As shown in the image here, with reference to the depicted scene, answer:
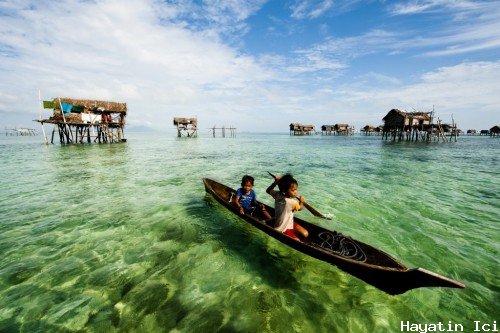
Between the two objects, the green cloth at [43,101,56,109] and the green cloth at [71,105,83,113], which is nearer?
the green cloth at [43,101,56,109]

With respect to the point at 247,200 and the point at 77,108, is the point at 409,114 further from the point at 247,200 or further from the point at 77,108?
the point at 77,108

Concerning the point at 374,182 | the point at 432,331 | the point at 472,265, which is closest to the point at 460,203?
the point at 374,182

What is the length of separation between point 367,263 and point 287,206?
6.48ft

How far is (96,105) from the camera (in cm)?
3588

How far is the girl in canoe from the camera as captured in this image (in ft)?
18.5

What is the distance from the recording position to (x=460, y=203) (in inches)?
389

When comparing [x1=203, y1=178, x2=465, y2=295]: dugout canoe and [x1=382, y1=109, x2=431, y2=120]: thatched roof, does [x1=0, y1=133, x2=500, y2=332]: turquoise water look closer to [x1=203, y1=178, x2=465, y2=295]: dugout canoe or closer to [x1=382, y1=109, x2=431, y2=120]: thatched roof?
[x1=203, y1=178, x2=465, y2=295]: dugout canoe

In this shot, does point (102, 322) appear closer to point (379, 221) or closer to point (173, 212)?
point (173, 212)

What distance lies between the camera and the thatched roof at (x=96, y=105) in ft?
111

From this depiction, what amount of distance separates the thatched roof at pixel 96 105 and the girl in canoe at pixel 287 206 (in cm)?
3859

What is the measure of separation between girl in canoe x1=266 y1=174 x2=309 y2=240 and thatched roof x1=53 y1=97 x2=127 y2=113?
3859 cm

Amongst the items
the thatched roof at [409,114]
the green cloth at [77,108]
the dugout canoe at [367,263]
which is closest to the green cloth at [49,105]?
the green cloth at [77,108]

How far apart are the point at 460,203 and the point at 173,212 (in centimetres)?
1108

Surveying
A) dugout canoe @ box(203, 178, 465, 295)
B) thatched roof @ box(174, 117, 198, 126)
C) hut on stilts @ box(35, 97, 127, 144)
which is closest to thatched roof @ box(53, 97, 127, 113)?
hut on stilts @ box(35, 97, 127, 144)
